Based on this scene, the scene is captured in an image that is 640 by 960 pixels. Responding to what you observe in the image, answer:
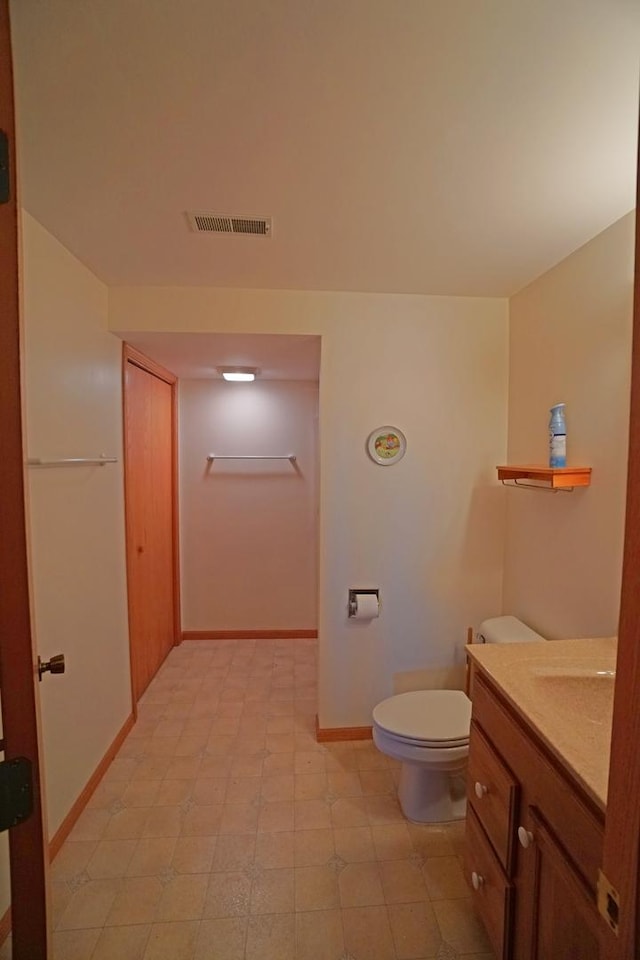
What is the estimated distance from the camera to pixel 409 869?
1.50 meters

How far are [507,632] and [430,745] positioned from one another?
2.07 ft

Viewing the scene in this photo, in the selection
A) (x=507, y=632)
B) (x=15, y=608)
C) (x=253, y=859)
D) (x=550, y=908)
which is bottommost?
(x=253, y=859)

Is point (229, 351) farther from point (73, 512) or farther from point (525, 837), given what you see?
point (525, 837)

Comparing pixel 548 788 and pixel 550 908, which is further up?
pixel 548 788

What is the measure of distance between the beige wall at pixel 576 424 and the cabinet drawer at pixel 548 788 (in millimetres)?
667

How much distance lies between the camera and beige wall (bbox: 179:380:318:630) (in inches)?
129

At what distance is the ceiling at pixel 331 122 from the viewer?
80cm

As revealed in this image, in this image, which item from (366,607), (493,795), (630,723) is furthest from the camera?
(366,607)

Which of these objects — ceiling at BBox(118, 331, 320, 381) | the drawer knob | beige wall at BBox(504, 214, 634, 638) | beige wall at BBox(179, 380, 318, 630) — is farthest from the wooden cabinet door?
beige wall at BBox(179, 380, 318, 630)

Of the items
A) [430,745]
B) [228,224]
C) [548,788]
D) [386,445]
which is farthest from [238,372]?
[548,788]

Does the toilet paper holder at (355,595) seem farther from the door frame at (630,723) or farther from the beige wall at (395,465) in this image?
the door frame at (630,723)

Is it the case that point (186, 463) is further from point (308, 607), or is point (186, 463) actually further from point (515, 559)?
point (515, 559)

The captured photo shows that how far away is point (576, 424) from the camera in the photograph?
164cm

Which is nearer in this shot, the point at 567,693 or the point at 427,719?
the point at 567,693
